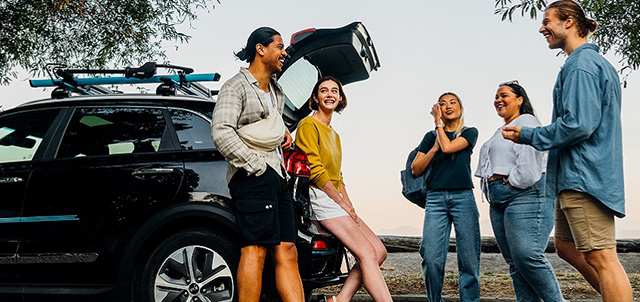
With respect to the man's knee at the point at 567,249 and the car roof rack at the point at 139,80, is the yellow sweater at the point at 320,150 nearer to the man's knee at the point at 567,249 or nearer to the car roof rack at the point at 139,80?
the car roof rack at the point at 139,80

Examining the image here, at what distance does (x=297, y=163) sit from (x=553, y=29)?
5.97ft

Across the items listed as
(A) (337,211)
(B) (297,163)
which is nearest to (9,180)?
(B) (297,163)

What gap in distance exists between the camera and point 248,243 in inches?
140

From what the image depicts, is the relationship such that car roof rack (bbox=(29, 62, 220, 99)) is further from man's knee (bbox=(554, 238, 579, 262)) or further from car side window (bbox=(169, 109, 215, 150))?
man's knee (bbox=(554, 238, 579, 262))

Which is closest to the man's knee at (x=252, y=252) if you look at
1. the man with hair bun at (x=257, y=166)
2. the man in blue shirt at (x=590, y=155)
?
the man with hair bun at (x=257, y=166)

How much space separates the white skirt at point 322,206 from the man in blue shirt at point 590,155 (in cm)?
129

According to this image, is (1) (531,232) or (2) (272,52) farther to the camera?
(1) (531,232)

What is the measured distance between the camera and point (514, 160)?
14.9ft

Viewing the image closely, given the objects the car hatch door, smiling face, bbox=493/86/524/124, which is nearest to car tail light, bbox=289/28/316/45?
the car hatch door

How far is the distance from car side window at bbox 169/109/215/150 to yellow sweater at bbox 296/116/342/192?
2.10 ft

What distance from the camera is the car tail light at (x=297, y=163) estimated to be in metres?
4.19

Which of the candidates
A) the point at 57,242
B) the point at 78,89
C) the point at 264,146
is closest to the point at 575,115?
the point at 264,146

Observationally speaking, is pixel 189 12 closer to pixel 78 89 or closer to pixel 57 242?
pixel 78 89

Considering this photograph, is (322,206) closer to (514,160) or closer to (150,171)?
(150,171)
